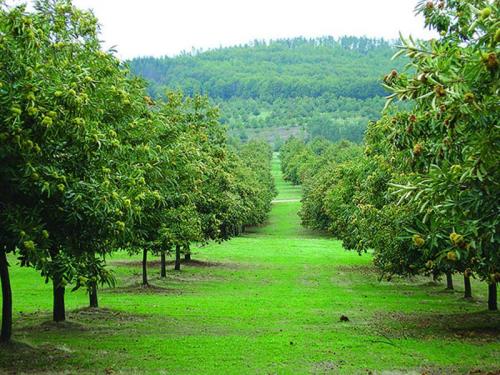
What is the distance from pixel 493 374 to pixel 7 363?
13.5 metres

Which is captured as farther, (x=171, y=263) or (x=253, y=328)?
(x=171, y=263)

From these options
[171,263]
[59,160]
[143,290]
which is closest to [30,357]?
[59,160]

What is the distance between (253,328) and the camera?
77.5 ft

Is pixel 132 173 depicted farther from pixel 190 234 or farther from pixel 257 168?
pixel 257 168

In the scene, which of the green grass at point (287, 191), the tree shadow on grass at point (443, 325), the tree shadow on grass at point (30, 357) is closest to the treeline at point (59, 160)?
the tree shadow on grass at point (30, 357)

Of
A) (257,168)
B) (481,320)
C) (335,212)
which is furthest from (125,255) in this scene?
(257,168)

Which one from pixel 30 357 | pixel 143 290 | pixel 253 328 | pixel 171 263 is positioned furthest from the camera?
pixel 171 263

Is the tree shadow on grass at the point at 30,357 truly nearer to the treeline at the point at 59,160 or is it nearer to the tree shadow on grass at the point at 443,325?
the treeline at the point at 59,160

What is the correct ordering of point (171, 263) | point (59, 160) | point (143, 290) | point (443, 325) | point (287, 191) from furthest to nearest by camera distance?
1. point (287, 191)
2. point (171, 263)
3. point (143, 290)
4. point (443, 325)
5. point (59, 160)

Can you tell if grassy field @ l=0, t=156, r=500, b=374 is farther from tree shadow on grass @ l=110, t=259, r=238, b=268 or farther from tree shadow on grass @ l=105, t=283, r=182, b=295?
tree shadow on grass @ l=110, t=259, r=238, b=268

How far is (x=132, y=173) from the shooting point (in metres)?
17.8

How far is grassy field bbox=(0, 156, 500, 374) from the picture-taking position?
57.4ft

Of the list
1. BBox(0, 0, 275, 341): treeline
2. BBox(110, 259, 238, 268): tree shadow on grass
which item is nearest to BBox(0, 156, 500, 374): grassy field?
BBox(0, 0, 275, 341): treeline

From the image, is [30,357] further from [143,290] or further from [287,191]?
[287,191]
